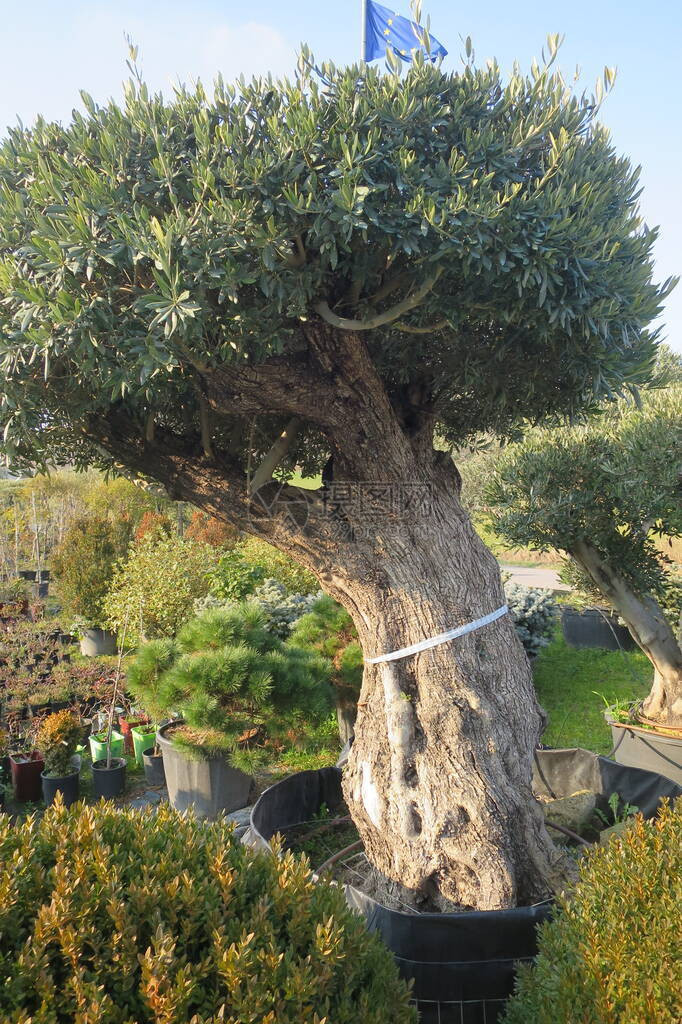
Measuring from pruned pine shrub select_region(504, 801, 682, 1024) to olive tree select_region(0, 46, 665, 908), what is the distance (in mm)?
1025

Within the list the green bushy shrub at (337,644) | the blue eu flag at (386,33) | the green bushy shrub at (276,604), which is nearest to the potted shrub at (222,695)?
the green bushy shrub at (337,644)

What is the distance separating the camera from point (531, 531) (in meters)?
6.34

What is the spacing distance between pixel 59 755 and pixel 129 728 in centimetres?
156

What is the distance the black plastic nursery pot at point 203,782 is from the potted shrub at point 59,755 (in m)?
1.06

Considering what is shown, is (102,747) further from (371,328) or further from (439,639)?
(371,328)

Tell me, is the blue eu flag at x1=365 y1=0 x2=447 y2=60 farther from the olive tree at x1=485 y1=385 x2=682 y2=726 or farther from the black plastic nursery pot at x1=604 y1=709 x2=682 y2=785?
the black plastic nursery pot at x1=604 y1=709 x2=682 y2=785

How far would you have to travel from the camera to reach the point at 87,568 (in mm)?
12898

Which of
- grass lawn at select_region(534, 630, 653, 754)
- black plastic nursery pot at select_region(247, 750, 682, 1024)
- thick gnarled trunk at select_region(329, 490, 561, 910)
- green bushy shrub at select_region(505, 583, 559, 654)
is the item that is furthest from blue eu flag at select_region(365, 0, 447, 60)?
green bushy shrub at select_region(505, 583, 559, 654)

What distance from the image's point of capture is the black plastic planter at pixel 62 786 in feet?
21.2

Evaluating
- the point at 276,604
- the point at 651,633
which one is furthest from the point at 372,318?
the point at 276,604

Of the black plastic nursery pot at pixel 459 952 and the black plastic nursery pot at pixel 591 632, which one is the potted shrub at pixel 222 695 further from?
the black plastic nursery pot at pixel 591 632

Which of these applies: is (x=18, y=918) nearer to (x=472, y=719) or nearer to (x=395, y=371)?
(x=472, y=719)

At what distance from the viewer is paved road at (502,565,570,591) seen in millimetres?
16119

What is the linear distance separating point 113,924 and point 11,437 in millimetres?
2043
